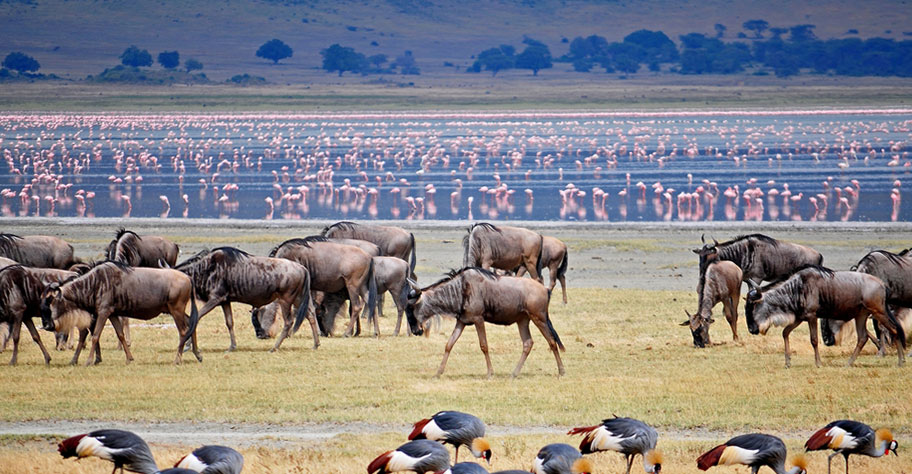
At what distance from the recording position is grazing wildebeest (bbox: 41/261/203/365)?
14.9m

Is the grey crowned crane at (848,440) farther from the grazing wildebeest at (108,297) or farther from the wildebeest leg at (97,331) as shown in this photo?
the wildebeest leg at (97,331)

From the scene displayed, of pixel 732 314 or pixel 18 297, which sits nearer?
pixel 18 297

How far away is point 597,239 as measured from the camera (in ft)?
102

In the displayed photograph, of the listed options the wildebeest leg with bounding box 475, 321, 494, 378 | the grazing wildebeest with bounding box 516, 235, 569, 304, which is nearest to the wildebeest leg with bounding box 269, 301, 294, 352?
the wildebeest leg with bounding box 475, 321, 494, 378

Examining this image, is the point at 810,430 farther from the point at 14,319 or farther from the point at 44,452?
the point at 14,319

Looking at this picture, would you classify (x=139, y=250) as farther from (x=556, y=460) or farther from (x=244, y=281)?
(x=556, y=460)

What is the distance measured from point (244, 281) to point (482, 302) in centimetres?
389

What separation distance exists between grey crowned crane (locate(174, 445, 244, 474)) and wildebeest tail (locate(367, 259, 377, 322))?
362 inches

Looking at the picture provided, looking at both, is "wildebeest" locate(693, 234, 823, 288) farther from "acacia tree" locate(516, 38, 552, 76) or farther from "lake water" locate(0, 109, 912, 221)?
"acacia tree" locate(516, 38, 552, 76)

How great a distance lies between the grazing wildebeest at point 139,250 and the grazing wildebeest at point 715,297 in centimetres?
783

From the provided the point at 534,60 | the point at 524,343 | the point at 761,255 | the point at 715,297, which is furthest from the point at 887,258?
the point at 534,60

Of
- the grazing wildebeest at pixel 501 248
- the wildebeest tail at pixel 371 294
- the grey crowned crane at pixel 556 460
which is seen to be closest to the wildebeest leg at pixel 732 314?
the grazing wildebeest at pixel 501 248

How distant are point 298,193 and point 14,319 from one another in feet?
94.9

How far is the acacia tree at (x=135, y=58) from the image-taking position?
16988 centimetres
